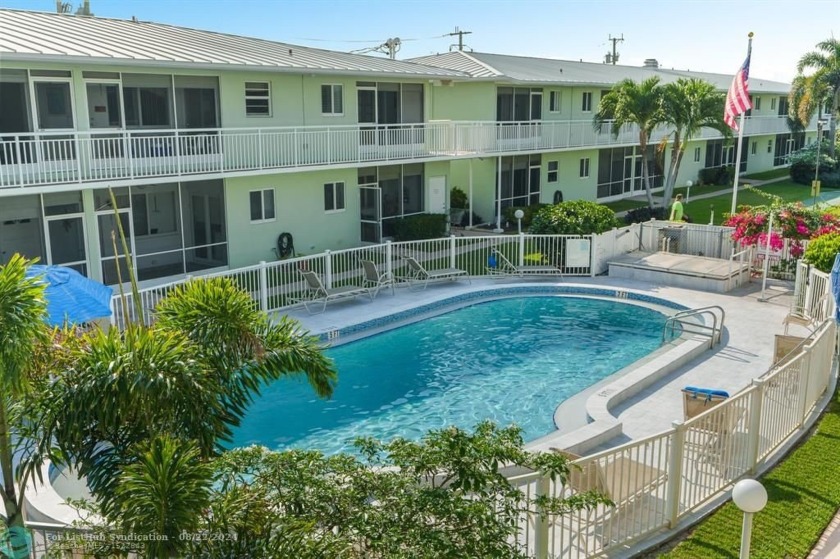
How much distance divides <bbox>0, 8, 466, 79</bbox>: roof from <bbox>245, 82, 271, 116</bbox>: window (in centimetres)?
80

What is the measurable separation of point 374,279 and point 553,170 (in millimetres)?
16669

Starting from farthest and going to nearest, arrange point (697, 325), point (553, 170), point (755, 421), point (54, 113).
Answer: point (553, 170) → point (54, 113) → point (697, 325) → point (755, 421)

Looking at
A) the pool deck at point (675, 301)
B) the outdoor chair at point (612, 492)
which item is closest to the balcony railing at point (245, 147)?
the pool deck at point (675, 301)

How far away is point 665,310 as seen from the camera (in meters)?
19.4

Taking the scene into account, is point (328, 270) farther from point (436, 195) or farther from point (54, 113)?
point (436, 195)

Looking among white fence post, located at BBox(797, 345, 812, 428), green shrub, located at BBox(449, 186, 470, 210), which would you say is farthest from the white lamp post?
green shrub, located at BBox(449, 186, 470, 210)

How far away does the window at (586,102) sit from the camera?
35.8 metres

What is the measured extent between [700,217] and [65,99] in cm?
2548

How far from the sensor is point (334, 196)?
80.2ft

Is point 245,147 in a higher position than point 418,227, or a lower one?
higher

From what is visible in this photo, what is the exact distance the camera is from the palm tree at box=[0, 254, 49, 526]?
Result: 16.6 feet

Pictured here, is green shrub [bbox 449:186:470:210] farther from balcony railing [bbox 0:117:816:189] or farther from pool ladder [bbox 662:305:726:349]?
pool ladder [bbox 662:305:726:349]

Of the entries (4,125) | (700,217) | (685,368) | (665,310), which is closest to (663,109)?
(700,217)

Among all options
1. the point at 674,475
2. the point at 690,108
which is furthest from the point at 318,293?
the point at 690,108
